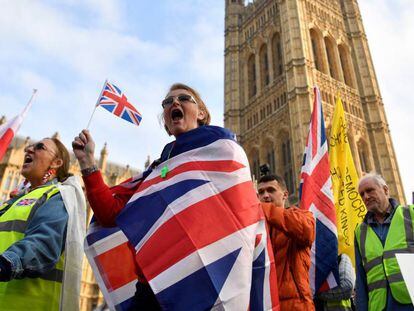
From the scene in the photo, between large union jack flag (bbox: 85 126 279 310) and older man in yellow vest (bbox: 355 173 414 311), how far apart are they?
147cm

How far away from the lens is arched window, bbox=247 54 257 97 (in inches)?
1278

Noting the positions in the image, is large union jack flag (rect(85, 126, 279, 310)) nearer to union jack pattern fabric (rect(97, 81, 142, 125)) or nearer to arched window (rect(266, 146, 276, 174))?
union jack pattern fabric (rect(97, 81, 142, 125))

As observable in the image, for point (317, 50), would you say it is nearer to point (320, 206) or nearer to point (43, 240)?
point (320, 206)

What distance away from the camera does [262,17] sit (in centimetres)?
3403

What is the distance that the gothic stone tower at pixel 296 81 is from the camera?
85.6 feet

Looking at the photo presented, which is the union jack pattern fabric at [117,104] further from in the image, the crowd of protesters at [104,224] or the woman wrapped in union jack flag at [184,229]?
the woman wrapped in union jack flag at [184,229]

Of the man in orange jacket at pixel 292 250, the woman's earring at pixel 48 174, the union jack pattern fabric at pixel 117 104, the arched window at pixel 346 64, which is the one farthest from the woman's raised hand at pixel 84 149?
the arched window at pixel 346 64

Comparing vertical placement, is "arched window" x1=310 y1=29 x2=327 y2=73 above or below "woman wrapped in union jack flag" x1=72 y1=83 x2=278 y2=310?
above

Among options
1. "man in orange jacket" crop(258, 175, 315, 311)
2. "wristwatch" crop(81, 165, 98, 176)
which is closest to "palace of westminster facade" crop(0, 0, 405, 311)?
"man in orange jacket" crop(258, 175, 315, 311)

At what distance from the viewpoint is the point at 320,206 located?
3.91 metres

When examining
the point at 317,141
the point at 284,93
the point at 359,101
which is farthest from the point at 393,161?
the point at 317,141

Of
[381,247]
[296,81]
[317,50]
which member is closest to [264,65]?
[317,50]

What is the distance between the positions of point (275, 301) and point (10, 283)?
137cm

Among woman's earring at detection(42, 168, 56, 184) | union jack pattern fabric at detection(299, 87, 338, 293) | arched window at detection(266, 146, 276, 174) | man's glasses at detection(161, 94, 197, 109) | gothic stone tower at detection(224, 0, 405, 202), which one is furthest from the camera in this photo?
arched window at detection(266, 146, 276, 174)
